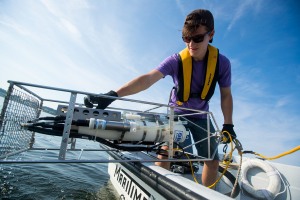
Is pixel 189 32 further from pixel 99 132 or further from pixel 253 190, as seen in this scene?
pixel 253 190

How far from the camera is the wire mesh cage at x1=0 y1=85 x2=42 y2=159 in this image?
169cm

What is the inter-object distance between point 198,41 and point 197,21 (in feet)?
0.96

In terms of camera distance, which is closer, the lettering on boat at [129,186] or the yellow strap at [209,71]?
the lettering on boat at [129,186]

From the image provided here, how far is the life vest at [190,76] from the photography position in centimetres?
301

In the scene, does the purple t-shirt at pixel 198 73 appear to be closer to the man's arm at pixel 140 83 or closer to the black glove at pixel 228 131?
the man's arm at pixel 140 83

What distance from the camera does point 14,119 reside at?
6.26ft

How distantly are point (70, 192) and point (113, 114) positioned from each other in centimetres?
272

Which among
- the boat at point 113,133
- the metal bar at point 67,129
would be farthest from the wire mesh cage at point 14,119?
the metal bar at point 67,129

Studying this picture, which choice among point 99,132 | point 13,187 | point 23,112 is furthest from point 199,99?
point 13,187

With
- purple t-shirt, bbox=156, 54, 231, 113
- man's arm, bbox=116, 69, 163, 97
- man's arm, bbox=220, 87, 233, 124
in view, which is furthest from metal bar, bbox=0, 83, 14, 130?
man's arm, bbox=220, 87, 233, 124

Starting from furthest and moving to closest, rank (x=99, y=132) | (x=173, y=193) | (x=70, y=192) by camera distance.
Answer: (x=70, y=192)
(x=99, y=132)
(x=173, y=193)

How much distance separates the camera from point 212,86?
3.05 meters

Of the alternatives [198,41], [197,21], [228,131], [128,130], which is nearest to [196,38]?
[198,41]

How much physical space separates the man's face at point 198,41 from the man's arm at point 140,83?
0.68 metres
